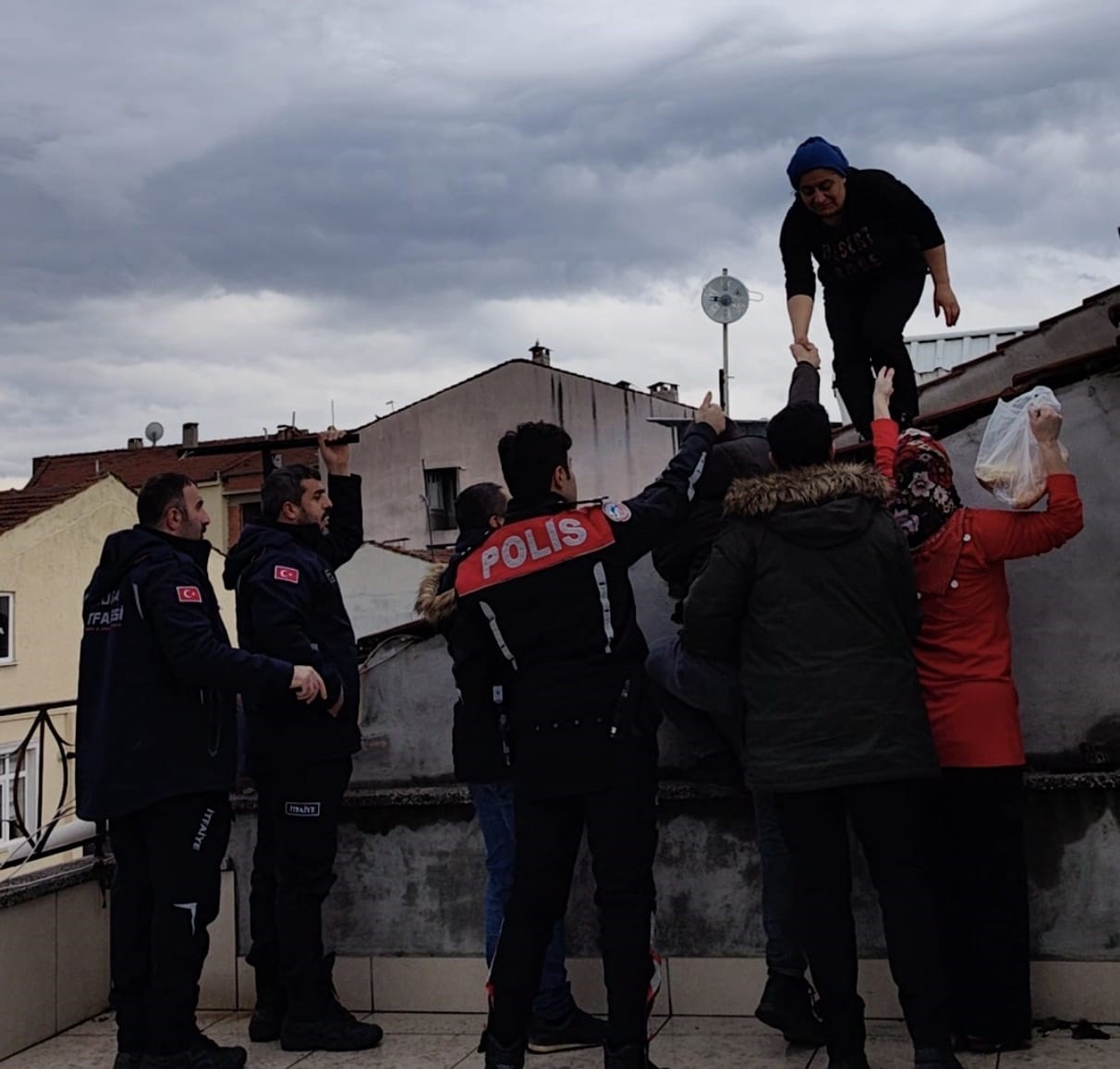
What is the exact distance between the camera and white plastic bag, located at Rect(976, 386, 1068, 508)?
13.9 feet

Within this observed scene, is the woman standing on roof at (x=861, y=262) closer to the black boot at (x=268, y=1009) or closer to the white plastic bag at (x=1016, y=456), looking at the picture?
the white plastic bag at (x=1016, y=456)

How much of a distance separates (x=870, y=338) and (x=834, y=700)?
2.07 m

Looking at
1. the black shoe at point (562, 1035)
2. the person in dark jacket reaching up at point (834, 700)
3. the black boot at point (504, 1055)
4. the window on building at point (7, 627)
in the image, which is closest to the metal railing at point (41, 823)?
the black shoe at point (562, 1035)

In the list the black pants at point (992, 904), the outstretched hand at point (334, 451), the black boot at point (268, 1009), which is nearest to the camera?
the black pants at point (992, 904)

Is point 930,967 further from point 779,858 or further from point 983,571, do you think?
point 983,571

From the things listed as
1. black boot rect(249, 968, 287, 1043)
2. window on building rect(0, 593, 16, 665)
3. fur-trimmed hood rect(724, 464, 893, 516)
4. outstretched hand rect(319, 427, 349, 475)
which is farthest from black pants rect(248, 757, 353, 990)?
window on building rect(0, 593, 16, 665)

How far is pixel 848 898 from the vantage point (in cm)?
395

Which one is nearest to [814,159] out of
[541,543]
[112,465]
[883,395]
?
[883,395]

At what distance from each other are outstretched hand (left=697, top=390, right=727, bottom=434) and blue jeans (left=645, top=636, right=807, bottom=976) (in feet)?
2.46

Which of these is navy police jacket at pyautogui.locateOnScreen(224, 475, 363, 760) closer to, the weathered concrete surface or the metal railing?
the weathered concrete surface

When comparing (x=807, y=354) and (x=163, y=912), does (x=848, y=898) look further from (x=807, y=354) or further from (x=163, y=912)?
(x=163, y=912)

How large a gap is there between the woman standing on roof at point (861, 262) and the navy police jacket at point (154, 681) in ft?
8.09

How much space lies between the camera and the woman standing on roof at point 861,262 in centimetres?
517

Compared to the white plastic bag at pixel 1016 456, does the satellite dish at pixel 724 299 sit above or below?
above
